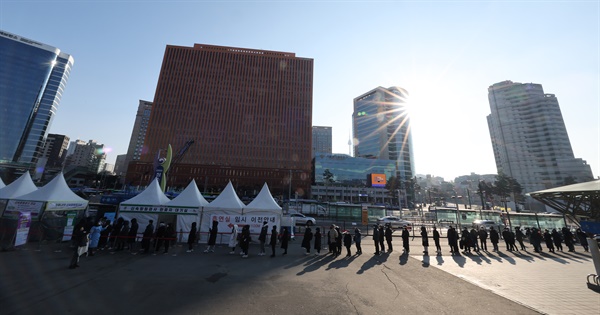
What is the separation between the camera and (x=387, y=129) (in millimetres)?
124188

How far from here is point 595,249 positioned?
816 cm

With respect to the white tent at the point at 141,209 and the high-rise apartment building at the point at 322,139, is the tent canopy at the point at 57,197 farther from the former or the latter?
the high-rise apartment building at the point at 322,139

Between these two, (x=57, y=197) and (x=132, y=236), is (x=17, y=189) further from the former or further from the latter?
(x=132, y=236)

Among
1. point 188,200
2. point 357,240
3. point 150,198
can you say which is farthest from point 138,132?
point 357,240

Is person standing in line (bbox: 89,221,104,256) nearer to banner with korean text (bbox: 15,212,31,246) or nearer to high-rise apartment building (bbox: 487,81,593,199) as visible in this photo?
banner with korean text (bbox: 15,212,31,246)

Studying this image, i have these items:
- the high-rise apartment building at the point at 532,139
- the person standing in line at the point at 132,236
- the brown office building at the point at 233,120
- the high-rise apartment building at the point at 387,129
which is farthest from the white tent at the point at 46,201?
the high-rise apartment building at the point at 532,139

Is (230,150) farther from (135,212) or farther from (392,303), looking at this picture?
(392,303)

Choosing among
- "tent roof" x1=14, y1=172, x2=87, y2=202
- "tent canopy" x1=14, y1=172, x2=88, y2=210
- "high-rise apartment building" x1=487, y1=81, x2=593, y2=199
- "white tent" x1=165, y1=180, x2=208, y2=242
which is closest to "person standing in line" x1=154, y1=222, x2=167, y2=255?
"white tent" x1=165, y1=180, x2=208, y2=242

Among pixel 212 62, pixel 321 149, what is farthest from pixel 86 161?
pixel 321 149

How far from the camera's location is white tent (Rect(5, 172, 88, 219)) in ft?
44.5

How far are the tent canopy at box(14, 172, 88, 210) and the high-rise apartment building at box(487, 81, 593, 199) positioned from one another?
141m

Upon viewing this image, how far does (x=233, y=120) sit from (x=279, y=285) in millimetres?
95812

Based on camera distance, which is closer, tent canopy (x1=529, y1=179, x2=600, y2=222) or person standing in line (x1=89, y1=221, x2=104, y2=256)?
person standing in line (x1=89, y1=221, x2=104, y2=256)

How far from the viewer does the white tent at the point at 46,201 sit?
44.5 feet
